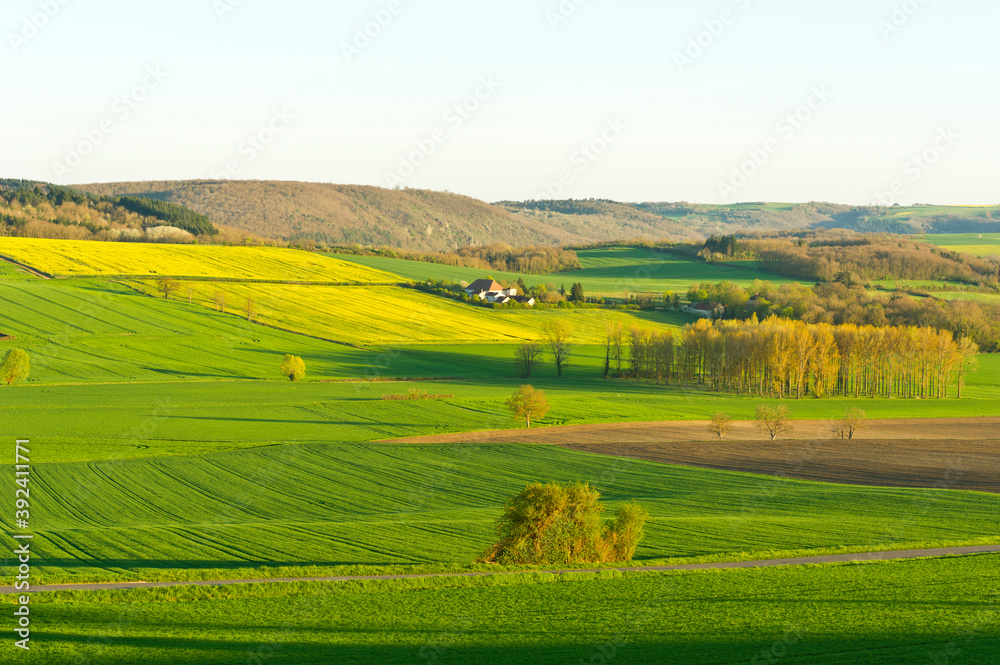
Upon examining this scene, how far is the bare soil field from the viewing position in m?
47.6

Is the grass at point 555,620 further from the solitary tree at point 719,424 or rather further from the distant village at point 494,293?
the distant village at point 494,293

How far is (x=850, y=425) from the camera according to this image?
62469mm

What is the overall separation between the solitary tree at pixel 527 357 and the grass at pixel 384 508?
39162mm

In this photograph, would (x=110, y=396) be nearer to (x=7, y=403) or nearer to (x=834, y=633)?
(x=7, y=403)

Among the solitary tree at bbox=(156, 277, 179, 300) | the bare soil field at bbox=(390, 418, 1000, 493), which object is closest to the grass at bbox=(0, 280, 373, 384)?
the solitary tree at bbox=(156, 277, 179, 300)

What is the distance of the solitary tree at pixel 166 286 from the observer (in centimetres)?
11016

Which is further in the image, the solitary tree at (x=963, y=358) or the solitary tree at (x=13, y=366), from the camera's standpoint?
the solitary tree at (x=963, y=358)

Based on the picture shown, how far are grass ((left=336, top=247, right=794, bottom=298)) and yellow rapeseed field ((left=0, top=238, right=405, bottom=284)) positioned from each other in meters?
11.1

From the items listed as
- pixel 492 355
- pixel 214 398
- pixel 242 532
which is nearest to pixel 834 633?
pixel 242 532

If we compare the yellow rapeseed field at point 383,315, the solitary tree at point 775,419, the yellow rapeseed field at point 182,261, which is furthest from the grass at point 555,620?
the yellow rapeseed field at point 182,261

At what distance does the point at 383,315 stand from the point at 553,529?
9053 centimetres

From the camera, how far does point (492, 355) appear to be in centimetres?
10144

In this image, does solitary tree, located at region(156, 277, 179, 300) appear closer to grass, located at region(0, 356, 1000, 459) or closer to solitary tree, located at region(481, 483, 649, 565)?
grass, located at region(0, 356, 1000, 459)

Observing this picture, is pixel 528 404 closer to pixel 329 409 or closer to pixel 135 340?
pixel 329 409
